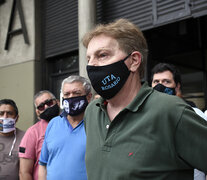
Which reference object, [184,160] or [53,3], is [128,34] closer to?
[184,160]

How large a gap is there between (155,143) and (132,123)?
164mm

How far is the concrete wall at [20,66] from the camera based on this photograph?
23.9 ft

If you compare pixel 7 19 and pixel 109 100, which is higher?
pixel 7 19

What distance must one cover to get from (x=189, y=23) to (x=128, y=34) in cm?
589

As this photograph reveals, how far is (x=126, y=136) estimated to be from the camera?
134 cm

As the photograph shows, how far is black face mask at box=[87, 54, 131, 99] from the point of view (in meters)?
1.48

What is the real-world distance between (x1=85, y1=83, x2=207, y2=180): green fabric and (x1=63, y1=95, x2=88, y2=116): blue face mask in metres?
1.27

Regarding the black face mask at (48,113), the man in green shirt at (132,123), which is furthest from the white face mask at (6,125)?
the man in green shirt at (132,123)

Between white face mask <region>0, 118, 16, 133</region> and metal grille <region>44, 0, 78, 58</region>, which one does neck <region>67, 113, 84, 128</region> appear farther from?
metal grille <region>44, 0, 78, 58</region>

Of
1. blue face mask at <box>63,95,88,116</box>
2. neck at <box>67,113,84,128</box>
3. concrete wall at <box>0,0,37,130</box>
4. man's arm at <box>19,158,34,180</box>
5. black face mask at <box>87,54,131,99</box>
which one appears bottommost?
man's arm at <box>19,158,34,180</box>

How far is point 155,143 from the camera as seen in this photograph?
127 cm

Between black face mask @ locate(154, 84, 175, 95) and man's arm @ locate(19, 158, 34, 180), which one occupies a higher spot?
black face mask @ locate(154, 84, 175, 95)

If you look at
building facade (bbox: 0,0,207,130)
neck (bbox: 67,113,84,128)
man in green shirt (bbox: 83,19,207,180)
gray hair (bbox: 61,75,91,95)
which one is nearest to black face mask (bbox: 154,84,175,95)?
gray hair (bbox: 61,75,91,95)

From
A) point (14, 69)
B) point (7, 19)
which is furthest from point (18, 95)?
point (7, 19)
